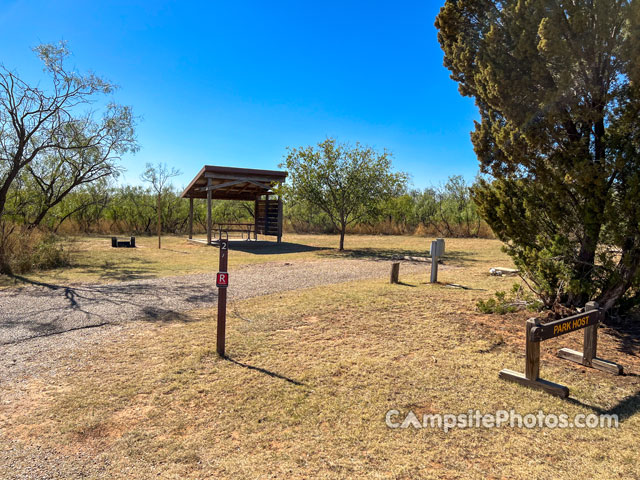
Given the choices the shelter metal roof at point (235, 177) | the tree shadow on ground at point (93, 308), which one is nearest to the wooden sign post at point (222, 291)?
the tree shadow on ground at point (93, 308)

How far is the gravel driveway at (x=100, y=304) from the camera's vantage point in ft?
14.1

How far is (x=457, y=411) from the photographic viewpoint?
297 centimetres

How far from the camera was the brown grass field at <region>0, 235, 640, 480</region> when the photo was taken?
2.38 meters

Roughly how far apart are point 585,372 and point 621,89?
302 cm

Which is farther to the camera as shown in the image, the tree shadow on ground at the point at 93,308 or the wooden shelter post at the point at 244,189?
the wooden shelter post at the point at 244,189

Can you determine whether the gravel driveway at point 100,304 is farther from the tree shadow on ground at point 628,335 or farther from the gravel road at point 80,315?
the tree shadow on ground at point 628,335

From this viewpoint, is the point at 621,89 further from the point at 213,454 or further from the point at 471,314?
the point at 213,454

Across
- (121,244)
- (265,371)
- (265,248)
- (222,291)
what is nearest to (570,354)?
(265,371)

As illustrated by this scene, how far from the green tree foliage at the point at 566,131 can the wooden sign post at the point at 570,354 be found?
39.7 inches

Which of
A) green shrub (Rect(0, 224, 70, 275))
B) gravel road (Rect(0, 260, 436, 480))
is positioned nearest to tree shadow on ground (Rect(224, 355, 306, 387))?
gravel road (Rect(0, 260, 436, 480))

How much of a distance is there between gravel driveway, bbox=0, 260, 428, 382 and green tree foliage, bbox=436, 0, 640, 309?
4540mm

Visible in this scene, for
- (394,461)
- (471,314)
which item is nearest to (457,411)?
(394,461)

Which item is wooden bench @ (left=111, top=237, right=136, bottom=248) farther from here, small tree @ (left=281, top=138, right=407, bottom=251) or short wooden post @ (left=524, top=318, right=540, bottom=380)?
short wooden post @ (left=524, top=318, right=540, bottom=380)

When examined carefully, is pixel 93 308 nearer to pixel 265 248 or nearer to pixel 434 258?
pixel 434 258
